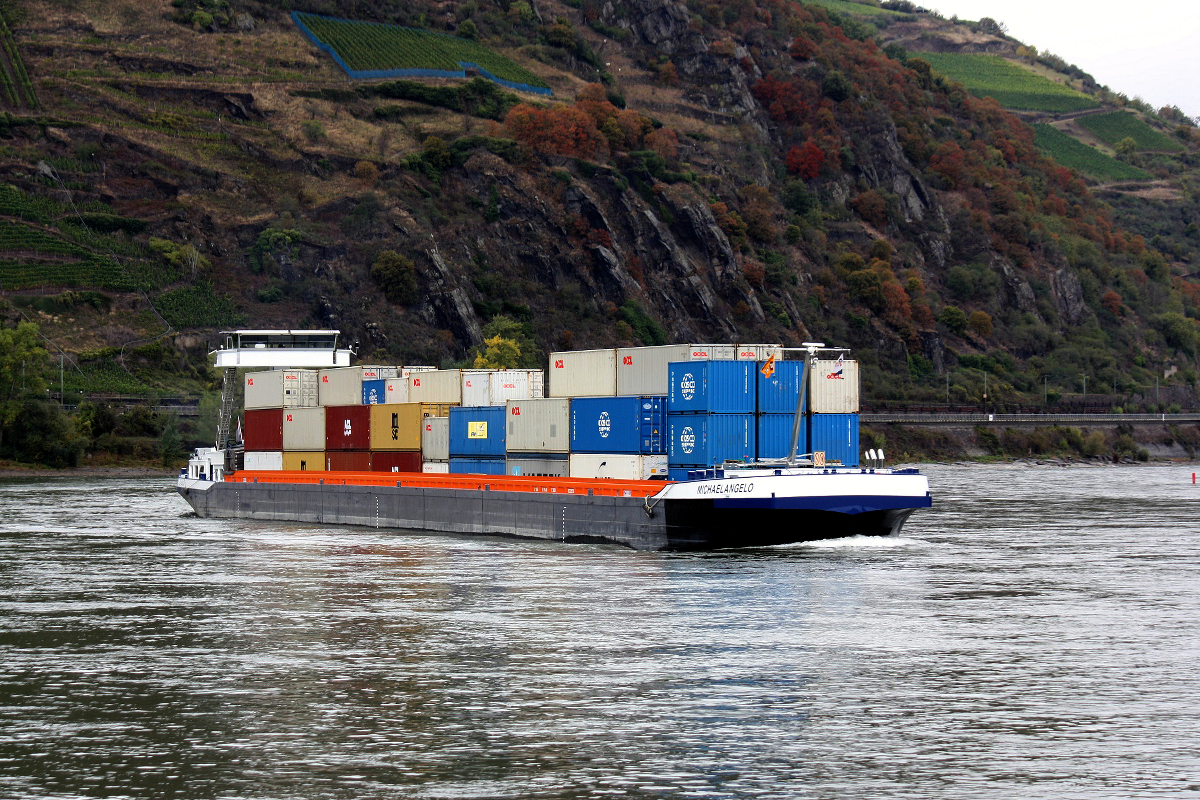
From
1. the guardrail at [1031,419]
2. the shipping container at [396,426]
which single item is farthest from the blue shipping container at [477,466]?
the guardrail at [1031,419]

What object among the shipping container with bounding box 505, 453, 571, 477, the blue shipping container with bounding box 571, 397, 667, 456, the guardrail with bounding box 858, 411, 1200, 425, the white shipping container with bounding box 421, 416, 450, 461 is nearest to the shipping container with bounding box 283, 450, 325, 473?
the white shipping container with bounding box 421, 416, 450, 461

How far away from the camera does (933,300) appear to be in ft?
629

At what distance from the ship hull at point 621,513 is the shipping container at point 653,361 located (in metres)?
4.22

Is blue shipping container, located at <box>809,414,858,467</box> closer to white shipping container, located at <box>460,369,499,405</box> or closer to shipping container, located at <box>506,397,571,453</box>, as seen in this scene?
shipping container, located at <box>506,397,571,453</box>

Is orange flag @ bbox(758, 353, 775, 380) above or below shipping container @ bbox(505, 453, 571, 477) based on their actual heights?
above

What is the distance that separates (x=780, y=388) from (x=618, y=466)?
7225 millimetres

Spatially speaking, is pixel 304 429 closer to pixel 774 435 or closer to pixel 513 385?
pixel 513 385

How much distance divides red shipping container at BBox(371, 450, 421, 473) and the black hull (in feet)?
5.23

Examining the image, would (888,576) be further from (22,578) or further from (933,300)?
(933,300)

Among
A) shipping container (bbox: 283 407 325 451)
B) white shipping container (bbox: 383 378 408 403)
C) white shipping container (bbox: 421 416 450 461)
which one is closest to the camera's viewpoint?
white shipping container (bbox: 421 416 450 461)

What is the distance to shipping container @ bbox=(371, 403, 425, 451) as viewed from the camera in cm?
5981

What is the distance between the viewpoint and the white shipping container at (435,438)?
5878 centimetres

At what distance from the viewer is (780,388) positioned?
45.8m

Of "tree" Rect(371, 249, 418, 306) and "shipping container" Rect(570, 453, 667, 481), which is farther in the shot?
"tree" Rect(371, 249, 418, 306)
